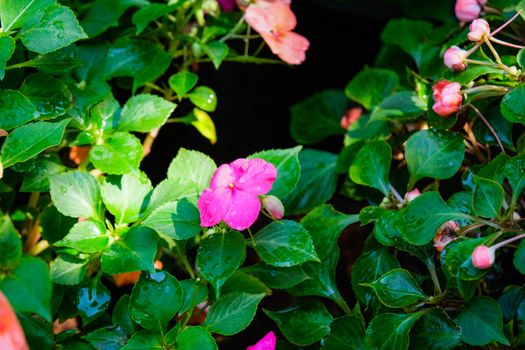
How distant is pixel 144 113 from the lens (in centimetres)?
118

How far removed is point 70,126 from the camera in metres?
1.21

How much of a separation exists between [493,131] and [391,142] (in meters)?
0.25

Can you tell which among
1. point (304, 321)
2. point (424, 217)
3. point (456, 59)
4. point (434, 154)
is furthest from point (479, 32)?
point (304, 321)

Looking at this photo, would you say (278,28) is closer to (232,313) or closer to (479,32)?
(479,32)

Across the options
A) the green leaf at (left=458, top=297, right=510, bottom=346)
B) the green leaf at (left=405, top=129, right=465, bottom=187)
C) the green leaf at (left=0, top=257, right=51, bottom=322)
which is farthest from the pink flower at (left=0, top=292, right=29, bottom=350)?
the green leaf at (left=405, top=129, right=465, bottom=187)

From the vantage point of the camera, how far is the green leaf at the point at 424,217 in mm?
1016

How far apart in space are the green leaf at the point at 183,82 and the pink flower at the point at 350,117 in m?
0.43

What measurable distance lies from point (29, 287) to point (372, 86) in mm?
990

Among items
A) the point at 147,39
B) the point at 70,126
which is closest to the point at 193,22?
the point at 147,39

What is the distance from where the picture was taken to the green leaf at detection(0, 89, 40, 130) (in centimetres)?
105

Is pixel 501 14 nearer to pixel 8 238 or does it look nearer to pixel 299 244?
pixel 299 244

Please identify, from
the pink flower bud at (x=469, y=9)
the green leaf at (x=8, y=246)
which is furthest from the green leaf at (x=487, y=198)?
the green leaf at (x=8, y=246)

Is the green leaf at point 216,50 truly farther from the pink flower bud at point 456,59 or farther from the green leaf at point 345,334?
the green leaf at point 345,334

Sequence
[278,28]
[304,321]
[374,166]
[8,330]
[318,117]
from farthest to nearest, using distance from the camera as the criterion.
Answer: [318,117] → [278,28] → [374,166] → [304,321] → [8,330]
